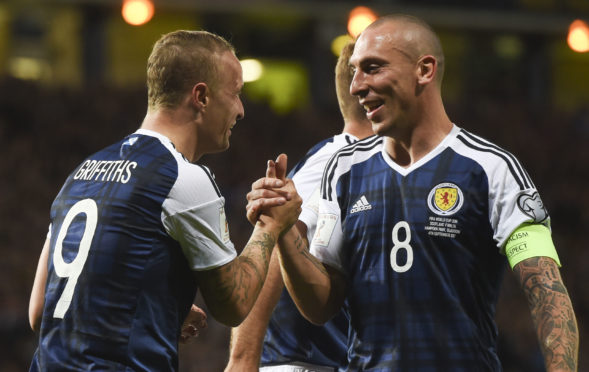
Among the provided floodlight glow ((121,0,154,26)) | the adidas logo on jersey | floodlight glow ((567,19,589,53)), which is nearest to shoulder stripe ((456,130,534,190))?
the adidas logo on jersey

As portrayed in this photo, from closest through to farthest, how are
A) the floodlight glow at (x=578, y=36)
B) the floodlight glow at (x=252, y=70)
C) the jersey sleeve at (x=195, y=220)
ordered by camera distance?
the jersey sleeve at (x=195, y=220) → the floodlight glow at (x=578, y=36) → the floodlight glow at (x=252, y=70)

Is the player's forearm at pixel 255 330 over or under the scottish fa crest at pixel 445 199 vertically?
under

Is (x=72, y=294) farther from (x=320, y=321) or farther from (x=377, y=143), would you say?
(x=377, y=143)

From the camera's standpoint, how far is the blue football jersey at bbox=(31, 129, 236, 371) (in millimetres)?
2885

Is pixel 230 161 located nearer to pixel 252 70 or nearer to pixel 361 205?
pixel 252 70

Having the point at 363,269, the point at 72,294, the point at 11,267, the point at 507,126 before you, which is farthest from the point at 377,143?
the point at 507,126

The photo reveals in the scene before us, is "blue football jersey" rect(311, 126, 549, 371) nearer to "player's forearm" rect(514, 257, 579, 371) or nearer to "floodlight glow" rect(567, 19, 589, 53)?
"player's forearm" rect(514, 257, 579, 371)

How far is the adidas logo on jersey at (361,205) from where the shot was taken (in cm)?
331

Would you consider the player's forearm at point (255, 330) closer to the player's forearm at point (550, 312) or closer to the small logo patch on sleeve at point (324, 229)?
the small logo patch on sleeve at point (324, 229)

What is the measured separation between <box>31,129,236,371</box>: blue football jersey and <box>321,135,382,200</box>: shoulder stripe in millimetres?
494

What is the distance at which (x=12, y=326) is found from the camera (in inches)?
378

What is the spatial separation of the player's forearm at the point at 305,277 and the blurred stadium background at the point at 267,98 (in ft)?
21.6

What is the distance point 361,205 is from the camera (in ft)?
10.9

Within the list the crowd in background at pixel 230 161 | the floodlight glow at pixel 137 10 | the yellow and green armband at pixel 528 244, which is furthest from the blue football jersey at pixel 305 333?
the floodlight glow at pixel 137 10
